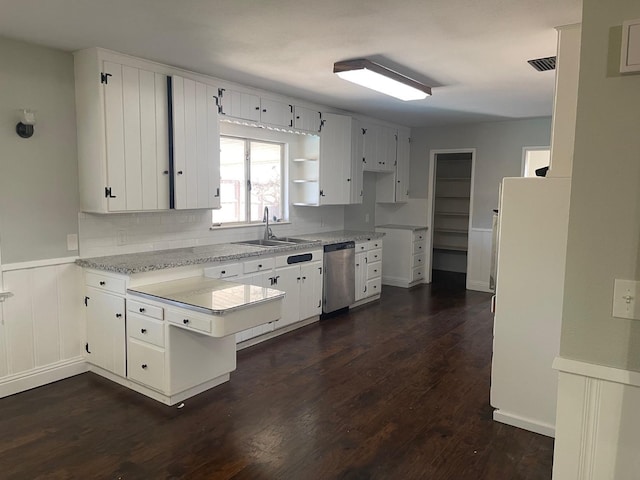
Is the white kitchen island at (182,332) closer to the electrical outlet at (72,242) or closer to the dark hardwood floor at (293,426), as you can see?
the dark hardwood floor at (293,426)

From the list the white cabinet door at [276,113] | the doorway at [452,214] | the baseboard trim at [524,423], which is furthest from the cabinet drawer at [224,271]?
the doorway at [452,214]

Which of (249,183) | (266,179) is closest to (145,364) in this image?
(249,183)

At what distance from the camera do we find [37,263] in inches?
135

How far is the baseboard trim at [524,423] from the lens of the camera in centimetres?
285

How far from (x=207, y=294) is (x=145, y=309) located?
0.46 metres

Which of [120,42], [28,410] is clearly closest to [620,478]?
[28,410]

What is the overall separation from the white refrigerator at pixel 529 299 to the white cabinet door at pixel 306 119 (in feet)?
9.42

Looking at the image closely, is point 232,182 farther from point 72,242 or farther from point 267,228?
point 72,242

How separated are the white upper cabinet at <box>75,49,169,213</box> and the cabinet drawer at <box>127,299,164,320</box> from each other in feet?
2.52

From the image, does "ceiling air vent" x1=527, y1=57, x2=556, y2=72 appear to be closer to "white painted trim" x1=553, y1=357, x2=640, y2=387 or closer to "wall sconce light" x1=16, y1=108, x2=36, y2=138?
"white painted trim" x1=553, y1=357, x2=640, y2=387

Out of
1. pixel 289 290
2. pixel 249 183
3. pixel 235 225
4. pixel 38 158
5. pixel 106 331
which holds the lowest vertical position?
pixel 106 331

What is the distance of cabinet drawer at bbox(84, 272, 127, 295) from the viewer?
3352mm

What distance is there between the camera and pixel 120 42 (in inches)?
128

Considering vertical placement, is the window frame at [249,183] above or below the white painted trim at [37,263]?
above
